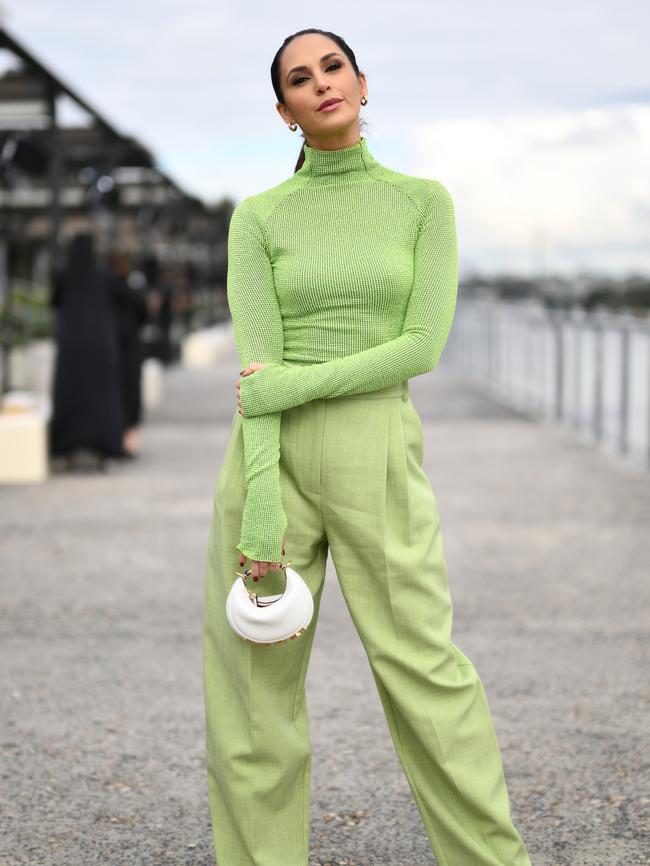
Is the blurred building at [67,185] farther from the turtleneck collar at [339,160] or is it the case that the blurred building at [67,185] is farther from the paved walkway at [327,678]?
the turtleneck collar at [339,160]

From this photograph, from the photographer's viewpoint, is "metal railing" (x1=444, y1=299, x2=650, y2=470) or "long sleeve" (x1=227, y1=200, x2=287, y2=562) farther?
"metal railing" (x1=444, y1=299, x2=650, y2=470)

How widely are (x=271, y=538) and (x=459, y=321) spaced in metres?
21.3

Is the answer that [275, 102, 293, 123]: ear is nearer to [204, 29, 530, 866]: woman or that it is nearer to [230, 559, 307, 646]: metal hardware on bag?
[204, 29, 530, 866]: woman

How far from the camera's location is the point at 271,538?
2.59 metres

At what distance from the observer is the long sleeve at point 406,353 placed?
2.60 m

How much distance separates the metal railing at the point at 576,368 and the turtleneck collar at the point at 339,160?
8127 mm

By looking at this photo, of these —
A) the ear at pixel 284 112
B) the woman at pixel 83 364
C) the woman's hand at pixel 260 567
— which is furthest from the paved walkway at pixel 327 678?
the ear at pixel 284 112

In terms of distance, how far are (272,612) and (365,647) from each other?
23cm

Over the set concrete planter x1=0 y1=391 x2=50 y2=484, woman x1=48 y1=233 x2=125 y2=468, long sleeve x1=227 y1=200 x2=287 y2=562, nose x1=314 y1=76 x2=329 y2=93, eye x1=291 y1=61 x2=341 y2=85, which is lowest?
concrete planter x1=0 y1=391 x2=50 y2=484

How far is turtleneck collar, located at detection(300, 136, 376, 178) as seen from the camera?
2.68 meters

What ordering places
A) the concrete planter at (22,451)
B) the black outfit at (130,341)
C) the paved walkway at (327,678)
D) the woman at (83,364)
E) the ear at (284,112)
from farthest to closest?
the black outfit at (130,341) < the woman at (83,364) < the concrete planter at (22,451) < the paved walkway at (327,678) < the ear at (284,112)

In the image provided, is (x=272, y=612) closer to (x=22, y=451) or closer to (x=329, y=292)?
(x=329, y=292)

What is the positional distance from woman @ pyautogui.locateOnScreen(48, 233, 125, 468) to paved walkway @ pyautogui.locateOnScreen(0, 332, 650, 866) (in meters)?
0.80

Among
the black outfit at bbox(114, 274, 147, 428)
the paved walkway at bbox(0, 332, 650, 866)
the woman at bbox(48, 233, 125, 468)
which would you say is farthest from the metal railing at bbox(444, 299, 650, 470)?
the woman at bbox(48, 233, 125, 468)
